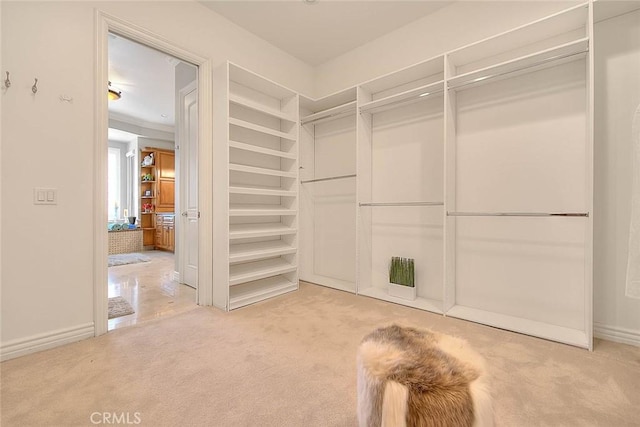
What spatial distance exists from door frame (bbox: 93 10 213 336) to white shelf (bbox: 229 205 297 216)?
0.27m

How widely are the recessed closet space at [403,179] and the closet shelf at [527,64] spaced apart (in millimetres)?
231

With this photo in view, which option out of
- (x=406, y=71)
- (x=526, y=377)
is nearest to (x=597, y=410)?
(x=526, y=377)

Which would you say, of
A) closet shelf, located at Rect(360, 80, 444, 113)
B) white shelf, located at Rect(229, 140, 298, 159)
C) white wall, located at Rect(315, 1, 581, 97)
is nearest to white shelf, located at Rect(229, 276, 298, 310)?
white shelf, located at Rect(229, 140, 298, 159)

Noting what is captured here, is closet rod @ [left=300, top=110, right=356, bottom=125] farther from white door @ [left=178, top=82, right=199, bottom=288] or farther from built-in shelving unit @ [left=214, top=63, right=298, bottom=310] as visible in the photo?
white door @ [left=178, top=82, right=199, bottom=288]

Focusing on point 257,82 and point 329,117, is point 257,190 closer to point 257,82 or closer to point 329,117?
point 257,82

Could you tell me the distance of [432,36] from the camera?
2.76 m

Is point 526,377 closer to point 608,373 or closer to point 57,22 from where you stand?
point 608,373

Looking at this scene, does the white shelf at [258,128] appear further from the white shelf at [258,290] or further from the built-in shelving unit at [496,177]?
the white shelf at [258,290]

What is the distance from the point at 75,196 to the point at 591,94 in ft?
11.5

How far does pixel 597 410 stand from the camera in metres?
1.30

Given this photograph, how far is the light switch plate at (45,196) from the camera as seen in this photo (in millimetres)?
1812

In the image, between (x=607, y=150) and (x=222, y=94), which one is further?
(x=222, y=94)

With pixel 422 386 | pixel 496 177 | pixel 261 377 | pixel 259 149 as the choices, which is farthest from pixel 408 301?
pixel 259 149

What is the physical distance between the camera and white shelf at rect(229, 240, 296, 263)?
2670 mm
